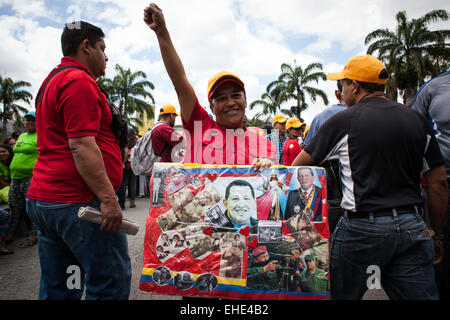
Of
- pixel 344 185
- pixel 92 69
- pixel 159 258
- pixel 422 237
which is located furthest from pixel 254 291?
pixel 92 69

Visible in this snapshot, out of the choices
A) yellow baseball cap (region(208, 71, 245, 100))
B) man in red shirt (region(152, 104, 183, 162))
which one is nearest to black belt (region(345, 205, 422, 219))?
yellow baseball cap (region(208, 71, 245, 100))

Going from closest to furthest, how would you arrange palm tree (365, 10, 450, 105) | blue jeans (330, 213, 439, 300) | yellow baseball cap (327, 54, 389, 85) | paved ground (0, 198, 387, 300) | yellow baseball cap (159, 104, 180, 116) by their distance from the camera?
blue jeans (330, 213, 439, 300) → yellow baseball cap (327, 54, 389, 85) → paved ground (0, 198, 387, 300) → yellow baseball cap (159, 104, 180, 116) → palm tree (365, 10, 450, 105)

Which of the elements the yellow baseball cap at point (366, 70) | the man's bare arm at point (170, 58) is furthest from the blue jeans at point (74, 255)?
the yellow baseball cap at point (366, 70)

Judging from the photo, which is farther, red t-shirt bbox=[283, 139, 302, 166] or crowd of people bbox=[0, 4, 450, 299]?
red t-shirt bbox=[283, 139, 302, 166]

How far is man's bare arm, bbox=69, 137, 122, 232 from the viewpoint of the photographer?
1.56 meters

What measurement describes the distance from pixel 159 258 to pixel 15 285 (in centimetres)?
293

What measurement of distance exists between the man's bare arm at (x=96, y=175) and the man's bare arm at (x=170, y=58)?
0.58 meters

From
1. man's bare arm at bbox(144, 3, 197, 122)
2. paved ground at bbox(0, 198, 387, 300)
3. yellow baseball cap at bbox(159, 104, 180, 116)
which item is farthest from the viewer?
yellow baseball cap at bbox(159, 104, 180, 116)

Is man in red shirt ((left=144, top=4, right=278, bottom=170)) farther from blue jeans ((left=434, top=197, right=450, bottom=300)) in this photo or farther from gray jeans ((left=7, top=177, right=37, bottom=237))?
gray jeans ((left=7, top=177, right=37, bottom=237))

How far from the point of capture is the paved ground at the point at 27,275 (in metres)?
3.03

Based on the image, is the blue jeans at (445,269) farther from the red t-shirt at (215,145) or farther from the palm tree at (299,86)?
the palm tree at (299,86)

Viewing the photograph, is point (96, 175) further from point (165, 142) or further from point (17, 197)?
point (17, 197)

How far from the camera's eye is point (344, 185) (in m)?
1.74
